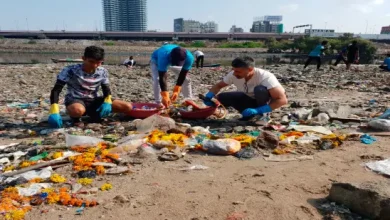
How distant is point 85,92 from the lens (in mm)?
4598

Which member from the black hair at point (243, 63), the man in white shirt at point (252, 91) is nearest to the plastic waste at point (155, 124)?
the man in white shirt at point (252, 91)

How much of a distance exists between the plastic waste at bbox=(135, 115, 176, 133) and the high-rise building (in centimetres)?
12838

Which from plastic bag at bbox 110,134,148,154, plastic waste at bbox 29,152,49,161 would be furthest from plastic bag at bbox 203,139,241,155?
plastic waste at bbox 29,152,49,161

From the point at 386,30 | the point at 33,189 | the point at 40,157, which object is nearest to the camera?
the point at 33,189

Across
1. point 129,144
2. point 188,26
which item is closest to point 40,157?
point 129,144

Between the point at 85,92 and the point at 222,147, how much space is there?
2345 mm

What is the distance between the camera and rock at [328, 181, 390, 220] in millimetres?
2043

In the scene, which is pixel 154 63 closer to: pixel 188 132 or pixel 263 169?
pixel 188 132

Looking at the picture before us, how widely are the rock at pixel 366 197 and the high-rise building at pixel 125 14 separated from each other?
130676 mm

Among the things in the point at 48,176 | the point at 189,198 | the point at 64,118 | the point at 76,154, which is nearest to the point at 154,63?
the point at 64,118

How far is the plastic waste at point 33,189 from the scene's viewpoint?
2.47 metres

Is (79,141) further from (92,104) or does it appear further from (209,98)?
(209,98)

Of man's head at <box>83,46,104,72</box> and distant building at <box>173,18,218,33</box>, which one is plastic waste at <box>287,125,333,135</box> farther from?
distant building at <box>173,18,218,33</box>

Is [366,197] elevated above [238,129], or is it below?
above
